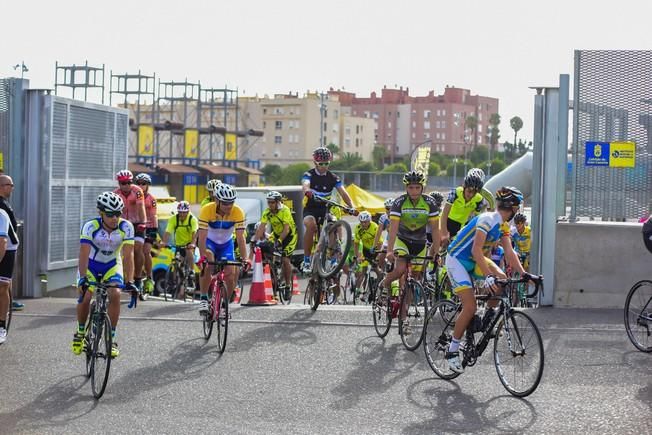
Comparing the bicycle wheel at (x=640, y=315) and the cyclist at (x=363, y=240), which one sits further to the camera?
the cyclist at (x=363, y=240)

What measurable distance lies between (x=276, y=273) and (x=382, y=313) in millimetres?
5768

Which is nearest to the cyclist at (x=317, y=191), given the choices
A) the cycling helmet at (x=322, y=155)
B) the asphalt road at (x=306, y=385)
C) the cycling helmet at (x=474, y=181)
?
the cycling helmet at (x=322, y=155)

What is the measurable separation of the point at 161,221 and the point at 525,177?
9.39 m

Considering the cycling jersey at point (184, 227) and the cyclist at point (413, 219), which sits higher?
the cyclist at point (413, 219)

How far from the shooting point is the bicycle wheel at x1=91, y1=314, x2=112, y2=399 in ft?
29.3

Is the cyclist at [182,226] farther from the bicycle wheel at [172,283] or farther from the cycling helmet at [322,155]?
the cycling helmet at [322,155]

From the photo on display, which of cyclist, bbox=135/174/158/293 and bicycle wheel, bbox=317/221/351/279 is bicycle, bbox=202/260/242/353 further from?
cyclist, bbox=135/174/158/293

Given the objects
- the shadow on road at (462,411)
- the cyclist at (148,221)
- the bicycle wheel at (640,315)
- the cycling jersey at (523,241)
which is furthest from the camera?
the cycling jersey at (523,241)

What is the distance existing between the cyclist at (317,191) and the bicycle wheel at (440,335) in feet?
15.1

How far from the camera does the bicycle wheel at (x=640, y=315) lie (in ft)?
35.6

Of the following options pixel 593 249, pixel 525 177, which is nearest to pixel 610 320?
pixel 593 249

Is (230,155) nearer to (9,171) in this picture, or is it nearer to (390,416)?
(9,171)

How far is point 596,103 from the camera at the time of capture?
14.5 metres

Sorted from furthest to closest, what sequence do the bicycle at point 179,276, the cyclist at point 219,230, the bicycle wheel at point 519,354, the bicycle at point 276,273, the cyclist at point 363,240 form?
the cyclist at point 363,240 → the bicycle at point 179,276 → the bicycle at point 276,273 → the cyclist at point 219,230 → the bicycle wheel at point 519,354
